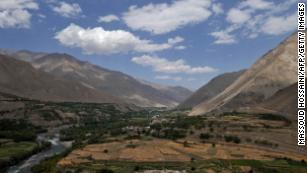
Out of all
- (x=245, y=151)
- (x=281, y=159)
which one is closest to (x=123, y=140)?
(x=245, y=151)

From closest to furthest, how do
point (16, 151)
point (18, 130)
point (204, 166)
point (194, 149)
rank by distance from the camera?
point (204, 166), point (194, 149), point (16, 151), point (18, 130)

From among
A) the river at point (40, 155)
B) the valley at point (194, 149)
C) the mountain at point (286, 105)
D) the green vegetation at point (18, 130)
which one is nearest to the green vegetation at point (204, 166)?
the valley at point (194, 149)

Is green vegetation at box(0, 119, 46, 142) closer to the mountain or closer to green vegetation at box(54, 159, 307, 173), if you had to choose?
green vegetation at box(54, 159, 307, 173)

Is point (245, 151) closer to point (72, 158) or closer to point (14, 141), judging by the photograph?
point (72, 158)

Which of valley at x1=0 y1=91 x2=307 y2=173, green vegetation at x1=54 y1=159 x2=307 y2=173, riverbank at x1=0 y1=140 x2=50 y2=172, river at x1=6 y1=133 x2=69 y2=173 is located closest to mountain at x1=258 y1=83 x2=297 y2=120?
valley at x1=0 y1=91 x2=307 y2=173

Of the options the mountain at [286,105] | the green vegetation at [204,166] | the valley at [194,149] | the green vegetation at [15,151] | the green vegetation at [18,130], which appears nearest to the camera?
the green vegetation at [204,166]

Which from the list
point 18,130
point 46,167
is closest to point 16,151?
point 46,167

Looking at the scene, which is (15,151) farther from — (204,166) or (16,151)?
(204,166)

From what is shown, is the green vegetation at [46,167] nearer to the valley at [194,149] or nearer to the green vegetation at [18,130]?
the valley at [194,149]
